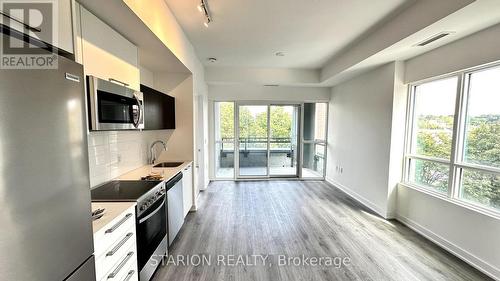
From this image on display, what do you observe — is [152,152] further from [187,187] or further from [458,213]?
[458,213]

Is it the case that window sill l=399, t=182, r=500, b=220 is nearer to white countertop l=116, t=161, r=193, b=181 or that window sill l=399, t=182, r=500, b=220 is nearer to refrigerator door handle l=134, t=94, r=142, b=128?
white countertop l=116, t=161, r=193, b=181

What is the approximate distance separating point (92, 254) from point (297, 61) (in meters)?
4.46

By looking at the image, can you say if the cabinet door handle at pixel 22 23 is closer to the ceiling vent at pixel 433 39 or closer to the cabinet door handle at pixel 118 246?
the cabinet door handle at pixel 118 246

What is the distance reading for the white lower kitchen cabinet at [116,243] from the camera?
132 cm

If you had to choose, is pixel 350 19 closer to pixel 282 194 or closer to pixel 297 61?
pixel 297 61

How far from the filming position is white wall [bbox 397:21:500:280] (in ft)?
7.36

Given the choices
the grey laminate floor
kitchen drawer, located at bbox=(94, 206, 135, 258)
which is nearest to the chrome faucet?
the grey laminate floor

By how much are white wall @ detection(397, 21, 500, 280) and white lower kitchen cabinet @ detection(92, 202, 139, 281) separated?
11.5 ft

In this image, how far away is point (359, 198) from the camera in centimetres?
436

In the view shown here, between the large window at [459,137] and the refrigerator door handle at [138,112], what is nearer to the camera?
the refrigerator door handle at [138,112]

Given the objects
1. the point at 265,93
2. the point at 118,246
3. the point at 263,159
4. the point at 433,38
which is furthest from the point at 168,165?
the point at 433,38

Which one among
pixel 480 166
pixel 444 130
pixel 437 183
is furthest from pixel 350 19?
pixel 437 183

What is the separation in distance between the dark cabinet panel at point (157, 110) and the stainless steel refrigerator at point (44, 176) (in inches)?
64.5

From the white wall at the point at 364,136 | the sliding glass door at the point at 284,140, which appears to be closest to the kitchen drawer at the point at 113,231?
the white wall at the point at 364,136
